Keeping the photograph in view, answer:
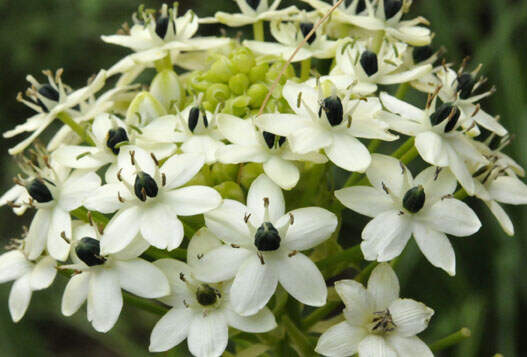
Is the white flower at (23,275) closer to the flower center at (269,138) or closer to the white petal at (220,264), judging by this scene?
the white petal at (220,264)

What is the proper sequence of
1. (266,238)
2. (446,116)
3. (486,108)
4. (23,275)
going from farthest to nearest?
(486,108) → (23,275) → (446,116) → (266,238)

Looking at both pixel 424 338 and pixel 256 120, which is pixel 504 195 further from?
pixel 424 338

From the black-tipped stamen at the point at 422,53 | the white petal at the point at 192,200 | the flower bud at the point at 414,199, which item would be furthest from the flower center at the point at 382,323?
the black-tipped stamen at the point at 422,53

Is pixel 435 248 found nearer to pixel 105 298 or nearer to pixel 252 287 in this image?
pixel 252 287

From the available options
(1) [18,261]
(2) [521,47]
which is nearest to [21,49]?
(1) [18,261]

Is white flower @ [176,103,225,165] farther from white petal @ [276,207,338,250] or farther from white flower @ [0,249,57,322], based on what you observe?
white flower @ [0,249,57,322]

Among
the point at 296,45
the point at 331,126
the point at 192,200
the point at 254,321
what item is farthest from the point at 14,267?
the point at 296,45

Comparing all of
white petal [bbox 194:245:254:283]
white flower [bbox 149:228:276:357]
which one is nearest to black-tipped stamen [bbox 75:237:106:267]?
white flower [bbox 149:228:276:357]
